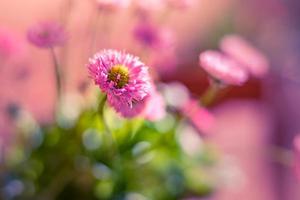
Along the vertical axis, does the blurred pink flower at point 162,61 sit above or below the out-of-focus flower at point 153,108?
above

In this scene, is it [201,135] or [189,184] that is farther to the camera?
[201,135]

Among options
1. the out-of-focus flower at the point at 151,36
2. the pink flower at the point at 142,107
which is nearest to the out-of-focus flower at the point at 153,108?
the pink flower at the point at 142,107

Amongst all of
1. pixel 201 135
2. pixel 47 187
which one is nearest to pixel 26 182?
pixel 47 187

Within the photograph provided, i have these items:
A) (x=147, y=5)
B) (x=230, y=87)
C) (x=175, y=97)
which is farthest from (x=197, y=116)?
(x=230, y=87)

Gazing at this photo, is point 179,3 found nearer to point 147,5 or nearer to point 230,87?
point 147,5

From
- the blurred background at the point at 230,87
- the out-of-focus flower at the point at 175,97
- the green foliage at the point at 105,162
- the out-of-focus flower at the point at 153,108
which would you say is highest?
the blurred background at the point at 230,87

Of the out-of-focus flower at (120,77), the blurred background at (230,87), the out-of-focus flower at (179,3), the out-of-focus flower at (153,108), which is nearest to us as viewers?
the out-of-focus flower at (120,77)

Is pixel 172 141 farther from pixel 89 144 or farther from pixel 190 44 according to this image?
pixel 190 44

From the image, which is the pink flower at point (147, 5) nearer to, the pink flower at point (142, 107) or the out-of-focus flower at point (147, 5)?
the out-of-focus flower at point (147, 5)

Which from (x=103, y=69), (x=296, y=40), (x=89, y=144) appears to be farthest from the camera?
(x=296, y=40)

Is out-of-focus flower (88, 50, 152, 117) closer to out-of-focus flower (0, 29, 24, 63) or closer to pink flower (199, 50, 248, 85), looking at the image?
pink flower (199, 50, 248, 85)
